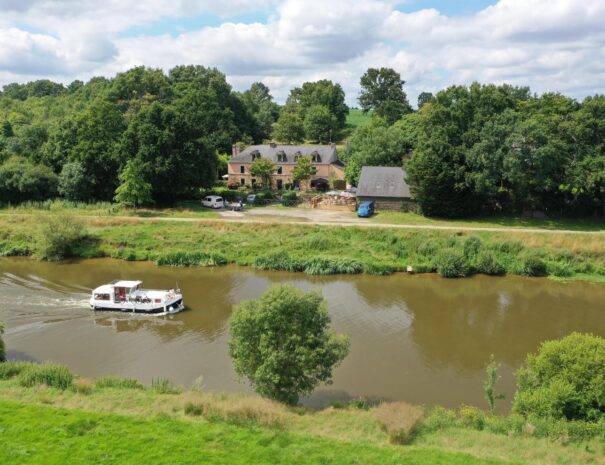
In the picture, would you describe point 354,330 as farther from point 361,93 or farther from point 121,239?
point 361,93

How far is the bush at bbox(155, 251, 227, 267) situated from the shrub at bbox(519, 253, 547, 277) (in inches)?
769

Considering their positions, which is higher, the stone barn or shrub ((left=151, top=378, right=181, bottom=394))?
the stone barn

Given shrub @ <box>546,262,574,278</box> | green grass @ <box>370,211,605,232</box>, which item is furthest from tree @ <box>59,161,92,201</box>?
shrub @ <box>546,262,574,278</box>

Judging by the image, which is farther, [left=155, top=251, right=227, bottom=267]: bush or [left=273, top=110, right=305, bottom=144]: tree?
[left=273, top=110, right=305, bottom=144]: tree

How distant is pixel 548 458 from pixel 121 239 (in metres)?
33.2

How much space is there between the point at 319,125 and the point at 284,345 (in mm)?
75132

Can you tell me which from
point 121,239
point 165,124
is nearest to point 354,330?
point 121,239

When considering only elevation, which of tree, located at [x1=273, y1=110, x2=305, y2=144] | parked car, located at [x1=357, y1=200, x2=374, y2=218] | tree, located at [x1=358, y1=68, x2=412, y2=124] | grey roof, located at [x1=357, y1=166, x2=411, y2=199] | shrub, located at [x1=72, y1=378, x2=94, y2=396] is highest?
tree, located at [x1=358, y1=68, x2=412, y2=124]

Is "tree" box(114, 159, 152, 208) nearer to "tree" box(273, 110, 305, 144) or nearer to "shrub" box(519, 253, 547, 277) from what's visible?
"shrub" box(519, 253, 547, 277)

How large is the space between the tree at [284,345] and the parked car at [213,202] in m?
32.7

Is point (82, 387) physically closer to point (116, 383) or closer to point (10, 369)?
point (116, 383)

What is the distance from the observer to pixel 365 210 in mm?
45844

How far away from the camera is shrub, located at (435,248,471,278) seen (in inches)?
1367

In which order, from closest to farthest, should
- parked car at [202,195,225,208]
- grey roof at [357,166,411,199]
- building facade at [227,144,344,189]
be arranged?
grey roof at [357,166,411,199], parked car at [202,195,225,208], building facade at [227,144,344,189]
